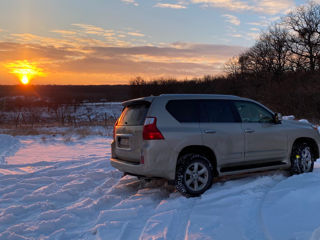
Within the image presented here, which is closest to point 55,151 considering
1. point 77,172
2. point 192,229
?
point 77,172

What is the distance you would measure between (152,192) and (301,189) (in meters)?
2.56

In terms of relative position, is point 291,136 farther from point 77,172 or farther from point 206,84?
point 206,84

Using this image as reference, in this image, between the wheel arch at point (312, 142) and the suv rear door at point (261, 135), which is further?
the wheel arch at point (312, 142)

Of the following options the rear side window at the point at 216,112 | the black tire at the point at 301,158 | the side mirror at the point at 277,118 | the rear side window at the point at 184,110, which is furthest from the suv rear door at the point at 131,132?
the black tire at the point at 301,158

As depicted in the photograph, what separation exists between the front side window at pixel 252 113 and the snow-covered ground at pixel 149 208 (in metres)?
1.16

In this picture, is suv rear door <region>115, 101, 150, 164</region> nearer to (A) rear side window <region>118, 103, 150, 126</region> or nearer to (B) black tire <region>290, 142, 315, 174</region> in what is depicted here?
(A) rear side window <region>118, 103, 150, 126</region>

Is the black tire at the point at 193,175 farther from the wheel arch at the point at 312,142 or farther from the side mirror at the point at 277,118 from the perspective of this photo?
the wheel arch at the point at 312,142

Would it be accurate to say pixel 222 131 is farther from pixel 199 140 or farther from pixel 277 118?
pixel 277 118

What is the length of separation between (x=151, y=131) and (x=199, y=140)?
0.89 m

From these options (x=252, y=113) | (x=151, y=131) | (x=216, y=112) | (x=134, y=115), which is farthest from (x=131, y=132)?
(x=252, y=113)

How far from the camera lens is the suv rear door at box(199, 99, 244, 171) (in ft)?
19.1

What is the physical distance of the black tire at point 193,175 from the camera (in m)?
5.49

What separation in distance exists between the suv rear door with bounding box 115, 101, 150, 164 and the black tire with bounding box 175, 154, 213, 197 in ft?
2.52

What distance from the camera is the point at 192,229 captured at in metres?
3.97
